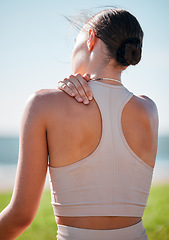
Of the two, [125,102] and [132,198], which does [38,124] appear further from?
[132,198]

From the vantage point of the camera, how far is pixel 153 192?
247 inches

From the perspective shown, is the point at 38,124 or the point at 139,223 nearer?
the point at 38,124

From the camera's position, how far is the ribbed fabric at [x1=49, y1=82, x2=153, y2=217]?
1.26 meters

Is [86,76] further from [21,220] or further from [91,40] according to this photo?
[21,220]

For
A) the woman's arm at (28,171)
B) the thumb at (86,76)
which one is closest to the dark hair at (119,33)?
the thumb at (86,76)

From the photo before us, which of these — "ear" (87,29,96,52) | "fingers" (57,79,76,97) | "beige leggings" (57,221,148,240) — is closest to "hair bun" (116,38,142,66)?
"ear" (87,29,96,52)

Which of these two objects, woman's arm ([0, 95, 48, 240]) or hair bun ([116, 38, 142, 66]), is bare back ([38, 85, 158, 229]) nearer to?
woman's arm ([0, 95, 48, 240])

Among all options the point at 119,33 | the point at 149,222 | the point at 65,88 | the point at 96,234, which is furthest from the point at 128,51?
the point at 149,222

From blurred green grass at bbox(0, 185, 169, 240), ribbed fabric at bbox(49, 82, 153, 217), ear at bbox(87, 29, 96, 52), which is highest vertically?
ear at bbox(87, 29, 96, 52)

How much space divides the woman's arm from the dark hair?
40 centimetres

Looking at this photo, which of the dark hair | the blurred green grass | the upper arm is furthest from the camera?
the blurred green grass

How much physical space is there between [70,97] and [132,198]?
49cm

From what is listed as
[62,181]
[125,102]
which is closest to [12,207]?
[62,181]

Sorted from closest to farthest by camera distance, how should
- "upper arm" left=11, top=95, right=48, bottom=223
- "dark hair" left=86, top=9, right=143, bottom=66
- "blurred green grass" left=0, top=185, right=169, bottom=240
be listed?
"upper arm" left=11, top=95, right=48, bottom=223, "dark hair" left=86, top=9, right=143, bottom=66, "blurred green grass" left=0, top=185, right=169, bottom=240
